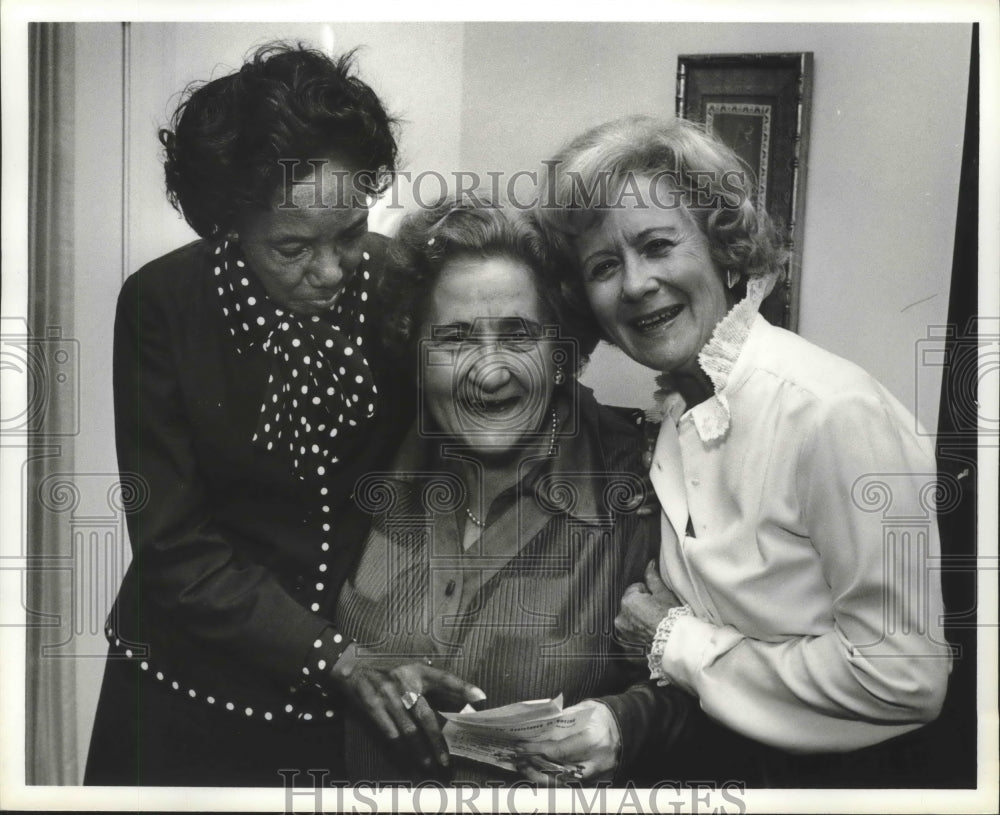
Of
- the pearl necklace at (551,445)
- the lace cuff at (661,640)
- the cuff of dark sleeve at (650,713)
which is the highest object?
the pearl necklace at (551,445)

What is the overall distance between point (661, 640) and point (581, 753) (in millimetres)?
274

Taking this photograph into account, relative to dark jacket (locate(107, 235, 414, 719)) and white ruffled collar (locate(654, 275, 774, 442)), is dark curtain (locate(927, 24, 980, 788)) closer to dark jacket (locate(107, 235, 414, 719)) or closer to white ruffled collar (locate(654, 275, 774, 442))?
white ruffled collar (locate(654, 275, 774, 442))

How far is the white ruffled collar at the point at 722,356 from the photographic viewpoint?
1861mm

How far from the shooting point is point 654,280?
6.10 feet

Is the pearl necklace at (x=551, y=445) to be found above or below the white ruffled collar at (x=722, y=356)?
below

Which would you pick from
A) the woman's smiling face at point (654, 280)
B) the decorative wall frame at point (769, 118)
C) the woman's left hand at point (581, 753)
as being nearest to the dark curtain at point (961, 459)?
the decorative wall frame at point (769, 118)

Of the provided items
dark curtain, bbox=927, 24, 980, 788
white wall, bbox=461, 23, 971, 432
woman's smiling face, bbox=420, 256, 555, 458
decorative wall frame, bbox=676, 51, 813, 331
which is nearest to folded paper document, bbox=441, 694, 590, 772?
woman's smiling face, bbox=420, 256, 555, 458

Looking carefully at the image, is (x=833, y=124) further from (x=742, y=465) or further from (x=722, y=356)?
(x=742, y=465)

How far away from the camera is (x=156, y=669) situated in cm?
199

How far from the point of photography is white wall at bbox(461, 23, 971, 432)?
→ 190 centimetres

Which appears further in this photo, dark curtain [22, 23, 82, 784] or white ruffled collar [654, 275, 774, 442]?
dark curtain [22, 23, 82, 784]

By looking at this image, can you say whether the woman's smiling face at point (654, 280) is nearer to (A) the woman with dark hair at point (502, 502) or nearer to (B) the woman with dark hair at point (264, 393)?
(A) the woman with dark hair at point (502, 502)

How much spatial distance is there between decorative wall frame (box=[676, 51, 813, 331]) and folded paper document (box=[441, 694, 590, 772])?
84cm

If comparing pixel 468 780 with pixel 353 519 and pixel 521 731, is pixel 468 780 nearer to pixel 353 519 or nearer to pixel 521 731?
pixel 521 731
